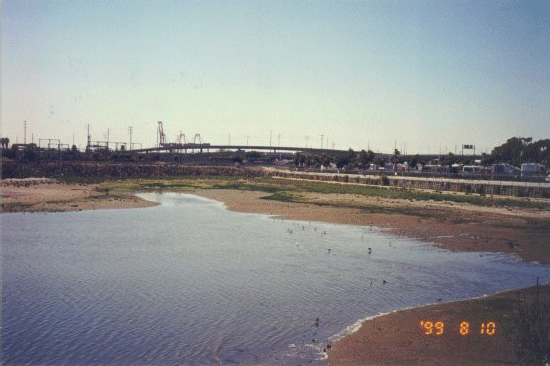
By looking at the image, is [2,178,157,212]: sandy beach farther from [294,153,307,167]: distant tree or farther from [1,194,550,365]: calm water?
[294,153,307,167]: distant tree

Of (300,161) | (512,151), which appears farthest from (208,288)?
(300,161)

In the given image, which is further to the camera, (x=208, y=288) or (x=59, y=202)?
(x=59, y=202)

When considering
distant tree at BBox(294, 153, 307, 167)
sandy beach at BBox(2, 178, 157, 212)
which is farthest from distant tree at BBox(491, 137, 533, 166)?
sandy beach at BBox(2, 178, 157, 212)

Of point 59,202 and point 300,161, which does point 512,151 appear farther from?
point 59,202

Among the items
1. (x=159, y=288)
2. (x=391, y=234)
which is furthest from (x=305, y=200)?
(x=159, y=288)

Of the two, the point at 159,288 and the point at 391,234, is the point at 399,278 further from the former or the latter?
the point at 391,234

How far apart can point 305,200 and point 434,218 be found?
62.3 feet

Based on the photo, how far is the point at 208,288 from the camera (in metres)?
20.6

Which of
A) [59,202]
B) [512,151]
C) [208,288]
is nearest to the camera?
[208,288]

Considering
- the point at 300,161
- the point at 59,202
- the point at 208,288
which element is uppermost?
the point at 300,161

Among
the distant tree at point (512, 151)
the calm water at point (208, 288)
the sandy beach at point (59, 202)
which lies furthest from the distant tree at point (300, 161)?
the calm water at point (208, 288)

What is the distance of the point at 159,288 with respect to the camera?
2048cm

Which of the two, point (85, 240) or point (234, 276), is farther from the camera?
point (85, 240)

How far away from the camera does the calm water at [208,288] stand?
1452 centimetres
